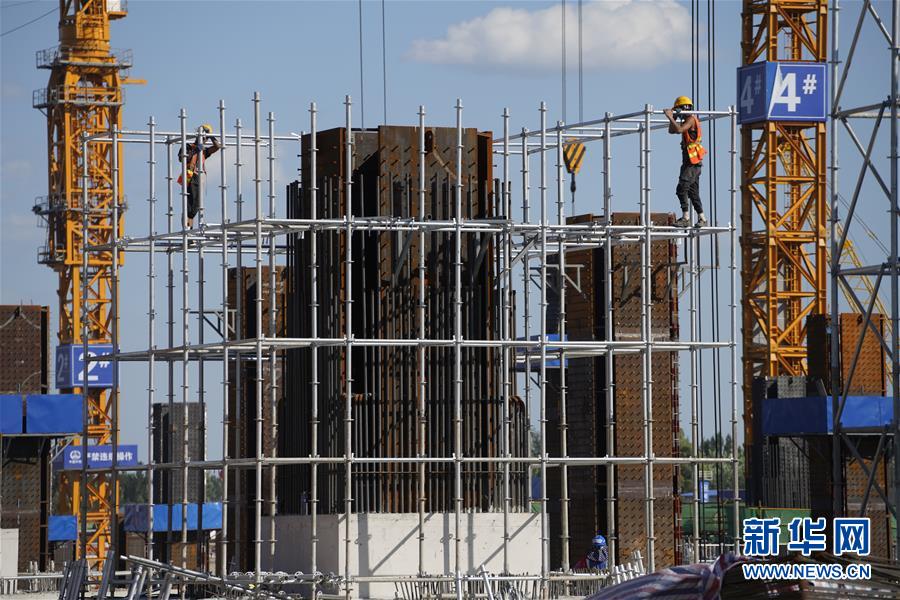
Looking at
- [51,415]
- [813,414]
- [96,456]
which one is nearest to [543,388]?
[813,414]

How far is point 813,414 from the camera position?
42.1m

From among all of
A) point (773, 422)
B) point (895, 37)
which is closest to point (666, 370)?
point (773, 422)

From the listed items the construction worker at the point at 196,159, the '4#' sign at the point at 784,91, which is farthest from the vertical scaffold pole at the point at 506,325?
the '4#' sign at the point at 784,91

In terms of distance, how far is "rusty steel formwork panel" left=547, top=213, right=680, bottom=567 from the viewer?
35.0 metres

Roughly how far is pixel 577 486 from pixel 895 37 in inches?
597

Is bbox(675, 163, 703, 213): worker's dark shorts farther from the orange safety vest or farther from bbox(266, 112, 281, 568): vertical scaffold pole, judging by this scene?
bbox(266, 112, 281, 568): vertical scaffold pole

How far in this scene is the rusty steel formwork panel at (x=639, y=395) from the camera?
34.8 meters

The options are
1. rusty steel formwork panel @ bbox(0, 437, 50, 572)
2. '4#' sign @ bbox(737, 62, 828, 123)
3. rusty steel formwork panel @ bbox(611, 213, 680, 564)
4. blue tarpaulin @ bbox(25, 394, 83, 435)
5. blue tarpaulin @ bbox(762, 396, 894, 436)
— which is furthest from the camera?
'4#' sign @ bbox(737, 62, 828, 123)

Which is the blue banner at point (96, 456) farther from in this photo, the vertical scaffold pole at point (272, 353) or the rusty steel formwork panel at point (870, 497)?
the vertical scaffold pole at point (272, 353)

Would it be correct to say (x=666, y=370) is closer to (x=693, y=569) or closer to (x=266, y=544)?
(x=266, y=544)

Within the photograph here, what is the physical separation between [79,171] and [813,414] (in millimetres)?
33948

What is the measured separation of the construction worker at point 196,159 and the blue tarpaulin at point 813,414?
704 inches

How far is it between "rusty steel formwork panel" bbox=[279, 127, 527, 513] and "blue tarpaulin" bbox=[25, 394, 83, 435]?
1825 cm

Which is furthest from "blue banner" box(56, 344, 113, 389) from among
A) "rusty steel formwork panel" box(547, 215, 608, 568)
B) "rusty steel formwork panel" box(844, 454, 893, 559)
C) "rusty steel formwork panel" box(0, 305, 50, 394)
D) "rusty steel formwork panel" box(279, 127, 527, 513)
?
"rusty steel formwork panel" box(279, 127, 527, 513)
